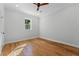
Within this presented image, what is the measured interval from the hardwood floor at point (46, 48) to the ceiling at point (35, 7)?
0.35 m

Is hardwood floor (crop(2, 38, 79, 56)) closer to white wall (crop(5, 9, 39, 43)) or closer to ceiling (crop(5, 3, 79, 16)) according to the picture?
white wall (crop(5, 9, 39, 43))

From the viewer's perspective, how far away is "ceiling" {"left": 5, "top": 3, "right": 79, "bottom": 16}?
943 millimetres

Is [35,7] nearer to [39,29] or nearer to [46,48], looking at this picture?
[39,29]

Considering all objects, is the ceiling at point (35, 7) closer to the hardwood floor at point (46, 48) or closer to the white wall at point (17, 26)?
the white wall at point (17, 26)

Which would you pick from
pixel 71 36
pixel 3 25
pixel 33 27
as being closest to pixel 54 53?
pixel 71 36

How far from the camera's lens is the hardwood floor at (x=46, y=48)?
0.95m

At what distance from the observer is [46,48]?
1.00 meters

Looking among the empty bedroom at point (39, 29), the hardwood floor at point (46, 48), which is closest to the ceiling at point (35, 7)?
the empty bedroom at point (39, 29)

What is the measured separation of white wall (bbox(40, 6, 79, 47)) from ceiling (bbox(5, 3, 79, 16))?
0.04 m

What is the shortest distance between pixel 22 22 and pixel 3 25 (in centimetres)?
21

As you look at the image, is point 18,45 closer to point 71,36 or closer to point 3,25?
point 3,25

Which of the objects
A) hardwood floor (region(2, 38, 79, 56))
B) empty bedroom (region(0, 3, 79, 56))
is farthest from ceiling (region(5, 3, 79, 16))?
hardwood floor (region(2, 38, 79, 56))

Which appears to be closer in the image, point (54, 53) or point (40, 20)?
point (54, 53)

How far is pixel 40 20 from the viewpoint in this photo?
1069mm
